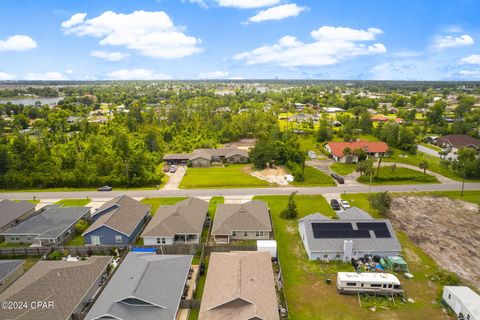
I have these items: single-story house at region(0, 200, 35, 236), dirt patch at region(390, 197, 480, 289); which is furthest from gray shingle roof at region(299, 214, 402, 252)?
single-story house at region(0, 200, 35, 236)

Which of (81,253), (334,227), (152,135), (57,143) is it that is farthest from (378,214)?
(57,143)

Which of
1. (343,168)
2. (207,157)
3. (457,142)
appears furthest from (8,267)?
(457,142)

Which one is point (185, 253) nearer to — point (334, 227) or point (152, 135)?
point (334, 227)

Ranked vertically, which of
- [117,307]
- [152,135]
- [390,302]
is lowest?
[390,302]

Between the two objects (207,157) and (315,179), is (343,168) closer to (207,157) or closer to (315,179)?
(315,179)

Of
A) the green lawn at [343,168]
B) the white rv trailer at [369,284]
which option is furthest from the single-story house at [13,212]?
the green lawn at [343,168]

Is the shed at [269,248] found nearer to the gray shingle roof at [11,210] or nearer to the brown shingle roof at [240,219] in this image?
the brown shingle roof at [240,219]
